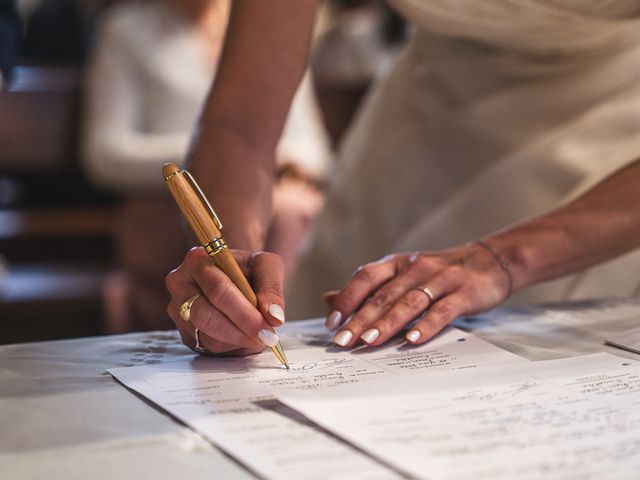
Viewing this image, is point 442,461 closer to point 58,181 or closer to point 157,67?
point 157,67

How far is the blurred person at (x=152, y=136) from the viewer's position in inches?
116

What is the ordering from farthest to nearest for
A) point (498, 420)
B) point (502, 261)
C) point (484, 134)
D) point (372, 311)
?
point (484, 134)
point (502, 261)
point (372, 311)
point (498, 420)

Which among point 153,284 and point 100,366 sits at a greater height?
point 100,366

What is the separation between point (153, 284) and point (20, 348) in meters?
2.16

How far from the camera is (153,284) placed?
301 cm

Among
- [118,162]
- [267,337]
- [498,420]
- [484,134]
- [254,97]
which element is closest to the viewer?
[498,420]

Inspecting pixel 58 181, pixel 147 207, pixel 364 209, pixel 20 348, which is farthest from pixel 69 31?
pixel 20 348

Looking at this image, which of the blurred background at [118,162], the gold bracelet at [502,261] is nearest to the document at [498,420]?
the gold bracelet at [502,261]

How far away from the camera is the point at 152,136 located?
3.05 metres

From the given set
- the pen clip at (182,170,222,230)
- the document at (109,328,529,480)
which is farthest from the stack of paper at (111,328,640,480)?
the pen clip at (182,170,222,230)

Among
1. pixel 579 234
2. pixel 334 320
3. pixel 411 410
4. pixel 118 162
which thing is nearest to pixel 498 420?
pixel 411 410

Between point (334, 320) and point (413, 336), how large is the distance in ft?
0.27

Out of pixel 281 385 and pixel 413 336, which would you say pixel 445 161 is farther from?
pixel 281 385

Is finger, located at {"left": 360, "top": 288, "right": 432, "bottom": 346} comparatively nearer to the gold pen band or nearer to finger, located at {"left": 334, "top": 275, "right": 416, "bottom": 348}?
finger, located at {"left": 334, "top": 275, "right": 416, "bottom": 348}
